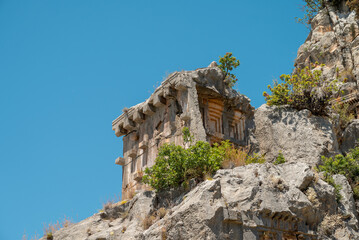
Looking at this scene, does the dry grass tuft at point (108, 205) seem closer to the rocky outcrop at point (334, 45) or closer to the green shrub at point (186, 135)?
the green shrub at point (186, 135)

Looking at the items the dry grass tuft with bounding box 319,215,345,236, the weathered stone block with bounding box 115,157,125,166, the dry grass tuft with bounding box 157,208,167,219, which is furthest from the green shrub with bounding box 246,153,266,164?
the weathered stone block with bounding box 115,157,125,166

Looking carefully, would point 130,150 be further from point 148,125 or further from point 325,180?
point 325,180

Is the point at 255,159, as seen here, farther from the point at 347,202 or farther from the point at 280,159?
the point at 347,202

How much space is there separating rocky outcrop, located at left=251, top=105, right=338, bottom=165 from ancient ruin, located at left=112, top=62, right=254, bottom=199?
81 cm

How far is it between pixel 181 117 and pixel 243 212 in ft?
19.3

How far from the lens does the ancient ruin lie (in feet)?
58.4

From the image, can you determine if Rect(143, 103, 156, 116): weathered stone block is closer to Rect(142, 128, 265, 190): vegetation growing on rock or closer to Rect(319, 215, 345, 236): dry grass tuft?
Rect(142, 128, 265, 190): vegetation growing on rock

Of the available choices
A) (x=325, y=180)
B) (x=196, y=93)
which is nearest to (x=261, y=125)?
(x=196, y=93)

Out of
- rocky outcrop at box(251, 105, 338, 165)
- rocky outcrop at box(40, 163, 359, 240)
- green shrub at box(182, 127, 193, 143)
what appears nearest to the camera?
rocky outcrop at box(40, 163, 359, 240)

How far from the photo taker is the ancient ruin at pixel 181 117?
17.8 meters

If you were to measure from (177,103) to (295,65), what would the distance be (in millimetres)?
15088

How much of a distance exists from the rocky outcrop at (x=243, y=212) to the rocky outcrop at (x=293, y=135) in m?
2.88

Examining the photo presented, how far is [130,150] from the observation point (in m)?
20.1

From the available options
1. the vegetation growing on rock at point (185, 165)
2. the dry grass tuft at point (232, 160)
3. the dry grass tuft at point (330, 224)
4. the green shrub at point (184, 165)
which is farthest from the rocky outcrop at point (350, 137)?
the green shrub at point (184, 165)
